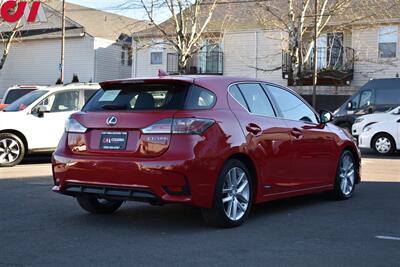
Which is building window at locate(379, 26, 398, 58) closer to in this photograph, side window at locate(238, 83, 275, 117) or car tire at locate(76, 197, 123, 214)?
side window at locate(238, 83, 275, 117)

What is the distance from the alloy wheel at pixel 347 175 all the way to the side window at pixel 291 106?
3.13ft

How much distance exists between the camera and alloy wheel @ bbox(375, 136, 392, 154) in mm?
16766

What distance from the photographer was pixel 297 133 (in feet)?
24.9

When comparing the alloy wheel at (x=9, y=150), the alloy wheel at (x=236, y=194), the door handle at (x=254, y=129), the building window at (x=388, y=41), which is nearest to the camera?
the alloy wheel at (x=236, y=194)

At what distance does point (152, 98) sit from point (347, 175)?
3.64 metres

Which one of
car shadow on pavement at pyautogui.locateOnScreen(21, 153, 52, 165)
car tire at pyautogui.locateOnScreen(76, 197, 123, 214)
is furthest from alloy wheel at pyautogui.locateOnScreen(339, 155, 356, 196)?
car shadow on pavement at pyautogui.locateOnScreen(21, 153, 52, 165)

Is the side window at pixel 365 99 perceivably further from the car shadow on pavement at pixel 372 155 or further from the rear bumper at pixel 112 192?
the rear bumper at pixel 112 192

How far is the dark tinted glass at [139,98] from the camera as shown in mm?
6340

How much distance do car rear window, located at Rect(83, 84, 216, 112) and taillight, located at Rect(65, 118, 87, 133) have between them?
0.71 ft

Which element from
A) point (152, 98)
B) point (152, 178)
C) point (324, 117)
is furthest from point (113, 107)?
point (324, 117)

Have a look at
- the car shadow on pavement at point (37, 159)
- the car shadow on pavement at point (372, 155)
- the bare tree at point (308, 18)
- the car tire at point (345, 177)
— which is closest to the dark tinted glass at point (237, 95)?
the car tire at point (345, 177)

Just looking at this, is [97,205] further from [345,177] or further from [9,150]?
[9,150]

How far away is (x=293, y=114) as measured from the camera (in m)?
7.79

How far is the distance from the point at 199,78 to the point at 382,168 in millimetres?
7748
